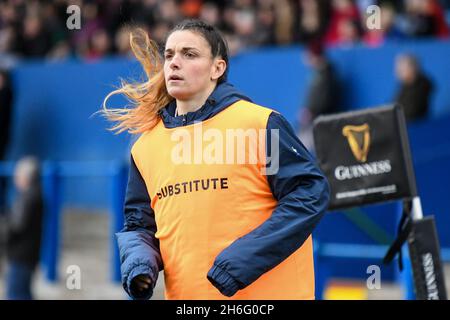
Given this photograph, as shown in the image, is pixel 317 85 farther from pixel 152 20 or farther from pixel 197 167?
pixel 197 167

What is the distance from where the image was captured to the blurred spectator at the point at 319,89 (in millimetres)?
13289

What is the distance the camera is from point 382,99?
1337 cm

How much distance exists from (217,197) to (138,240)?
0.46 m

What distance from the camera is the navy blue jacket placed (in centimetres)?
457

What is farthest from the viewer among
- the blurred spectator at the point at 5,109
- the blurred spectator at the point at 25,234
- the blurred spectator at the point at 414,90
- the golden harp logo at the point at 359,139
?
the blurred spectator at the point at 5,109

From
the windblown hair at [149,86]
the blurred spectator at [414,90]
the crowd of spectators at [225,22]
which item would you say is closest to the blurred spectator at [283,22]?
the crowd of spectators at [225,22]

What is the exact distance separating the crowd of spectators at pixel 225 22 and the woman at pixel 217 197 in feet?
20.4

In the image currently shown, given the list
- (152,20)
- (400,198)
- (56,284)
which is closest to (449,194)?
(56,284)

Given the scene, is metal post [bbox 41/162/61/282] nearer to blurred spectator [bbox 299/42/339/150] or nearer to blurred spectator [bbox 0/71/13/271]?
blurred spectator [bbox 299/42/339/150]

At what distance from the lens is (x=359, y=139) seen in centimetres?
636

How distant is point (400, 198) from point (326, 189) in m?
1.58

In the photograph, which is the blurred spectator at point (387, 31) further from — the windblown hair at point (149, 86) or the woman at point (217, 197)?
the woman at point (217, 197)

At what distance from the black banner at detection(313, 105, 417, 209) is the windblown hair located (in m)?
1.42

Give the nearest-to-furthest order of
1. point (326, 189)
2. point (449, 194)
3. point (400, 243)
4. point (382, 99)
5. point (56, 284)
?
1. point (326, 189)
2. point (400, 243)
3. point (449, 194)
4. point (56, 284)
5. point (382, 99)
